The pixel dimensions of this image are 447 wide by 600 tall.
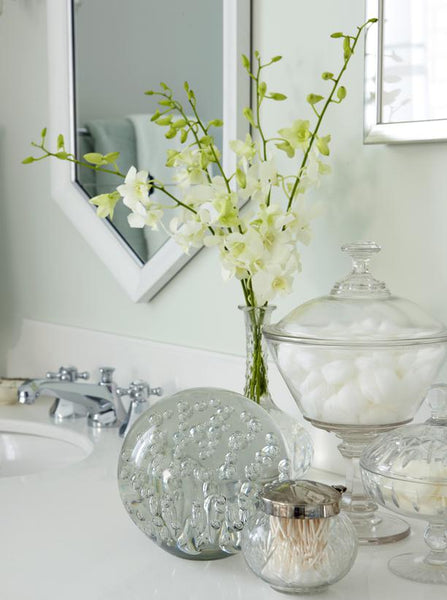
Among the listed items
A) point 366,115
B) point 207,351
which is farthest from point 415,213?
point 207,351

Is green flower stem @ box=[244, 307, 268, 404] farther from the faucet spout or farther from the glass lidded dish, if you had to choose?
the faucet spout

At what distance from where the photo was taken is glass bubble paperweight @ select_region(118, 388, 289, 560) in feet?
2.94

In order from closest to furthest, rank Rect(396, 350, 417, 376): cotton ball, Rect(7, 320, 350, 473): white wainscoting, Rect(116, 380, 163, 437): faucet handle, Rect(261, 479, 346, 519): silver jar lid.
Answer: Rect(261, 479, 346, 519): silver jar lid
Rect(396, 350, 417, 376): cotton ball
Rect(7, 320, 350, 473): white wainscoting
Rect(116, 380, 163, 437): faucet handle

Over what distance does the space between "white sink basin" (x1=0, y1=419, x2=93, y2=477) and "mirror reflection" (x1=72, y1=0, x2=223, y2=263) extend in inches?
12.6

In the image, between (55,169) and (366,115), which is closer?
(366,115)

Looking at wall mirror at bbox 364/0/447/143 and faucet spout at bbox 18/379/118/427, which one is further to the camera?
faucet spout at bbox 18/379/118/427

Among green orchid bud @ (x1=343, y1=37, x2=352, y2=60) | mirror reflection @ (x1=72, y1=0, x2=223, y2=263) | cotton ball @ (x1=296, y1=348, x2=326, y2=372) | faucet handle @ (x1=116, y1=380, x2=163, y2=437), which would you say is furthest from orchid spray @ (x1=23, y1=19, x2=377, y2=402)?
faucet handle @ (x1=116, y1=380, x2=163, y2=437)

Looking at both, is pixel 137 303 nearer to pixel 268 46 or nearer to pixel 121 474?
pixel 268 46

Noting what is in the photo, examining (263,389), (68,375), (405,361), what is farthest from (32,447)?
(405,361)

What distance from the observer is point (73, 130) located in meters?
1.70

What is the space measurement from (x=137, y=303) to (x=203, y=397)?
663 mm

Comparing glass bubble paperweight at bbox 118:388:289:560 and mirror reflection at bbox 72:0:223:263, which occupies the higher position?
mirror reflection at bbox 72:0:223:263

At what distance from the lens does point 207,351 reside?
1.47m

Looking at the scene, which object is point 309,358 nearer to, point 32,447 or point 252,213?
point 252,213
